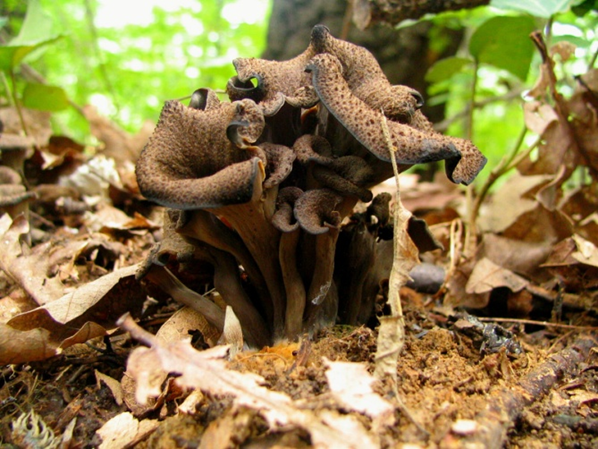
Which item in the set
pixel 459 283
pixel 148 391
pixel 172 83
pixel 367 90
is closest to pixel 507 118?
pixel 172 83

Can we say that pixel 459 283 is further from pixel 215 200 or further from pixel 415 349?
pixel 215 200

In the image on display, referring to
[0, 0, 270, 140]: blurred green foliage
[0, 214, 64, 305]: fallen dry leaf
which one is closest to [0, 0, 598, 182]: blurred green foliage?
[0, 0, 270, 140]: blurred green foliage

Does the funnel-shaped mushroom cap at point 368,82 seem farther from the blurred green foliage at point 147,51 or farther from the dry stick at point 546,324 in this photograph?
the blurred green foliage at point 147,51

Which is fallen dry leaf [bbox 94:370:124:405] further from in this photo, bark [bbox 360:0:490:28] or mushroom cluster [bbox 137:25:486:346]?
bark [bbox 360:0:490:28]

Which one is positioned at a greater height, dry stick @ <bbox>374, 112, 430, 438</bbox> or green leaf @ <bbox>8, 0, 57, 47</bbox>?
green leaf @ <bbox>8, 0, 57, 47</bbox>

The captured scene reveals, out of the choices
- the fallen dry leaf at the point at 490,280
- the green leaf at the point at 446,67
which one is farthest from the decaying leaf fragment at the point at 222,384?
the green leaf at the point at 446,67

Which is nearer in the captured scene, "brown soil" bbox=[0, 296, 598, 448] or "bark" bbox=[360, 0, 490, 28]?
"brown soil" bbox=[0, 296, 598, 448]

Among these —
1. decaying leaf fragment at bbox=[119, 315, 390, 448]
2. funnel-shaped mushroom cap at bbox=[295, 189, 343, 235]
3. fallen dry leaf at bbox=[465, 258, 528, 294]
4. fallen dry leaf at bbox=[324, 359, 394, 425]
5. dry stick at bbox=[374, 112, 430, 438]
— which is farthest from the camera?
fallen dry leaf at bbox=[465, 258, 528, 294]
